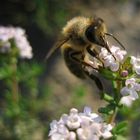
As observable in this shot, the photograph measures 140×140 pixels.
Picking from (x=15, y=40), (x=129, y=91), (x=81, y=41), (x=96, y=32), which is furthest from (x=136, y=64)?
(x=15, y=40)

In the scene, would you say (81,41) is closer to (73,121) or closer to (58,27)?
(73,121)

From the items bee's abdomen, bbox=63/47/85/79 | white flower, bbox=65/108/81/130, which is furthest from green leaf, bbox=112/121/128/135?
bee's abdomen, bbox=63/47/85/79

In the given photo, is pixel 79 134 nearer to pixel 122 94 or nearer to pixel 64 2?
pixel 122 94

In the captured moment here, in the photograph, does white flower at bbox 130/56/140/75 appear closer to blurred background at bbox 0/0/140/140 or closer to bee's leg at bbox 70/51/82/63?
bee's leg at bbox 70/51/82/63

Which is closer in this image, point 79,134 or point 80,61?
point 79,134

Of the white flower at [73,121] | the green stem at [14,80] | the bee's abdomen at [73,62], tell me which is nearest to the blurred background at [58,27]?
the green stem at [14,80]

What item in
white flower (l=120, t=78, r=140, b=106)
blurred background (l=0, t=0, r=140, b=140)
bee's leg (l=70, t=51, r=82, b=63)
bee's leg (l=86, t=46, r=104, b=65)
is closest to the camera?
white flower (l=120, t=78, r=140, b=106)

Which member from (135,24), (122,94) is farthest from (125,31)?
(122,94)
